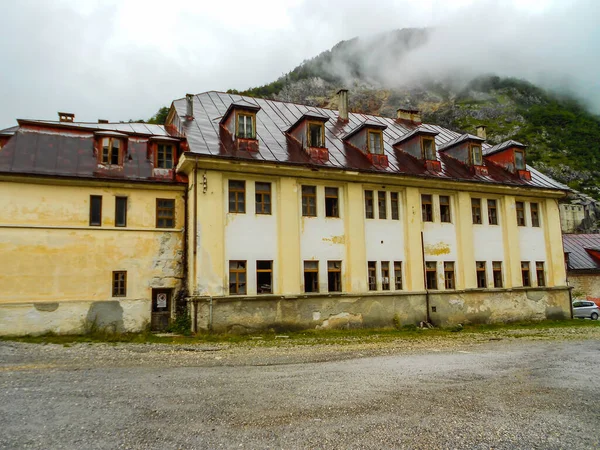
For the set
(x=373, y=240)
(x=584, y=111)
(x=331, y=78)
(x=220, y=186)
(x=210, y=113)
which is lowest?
(x=373, y=240)

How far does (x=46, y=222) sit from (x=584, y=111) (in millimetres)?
114951

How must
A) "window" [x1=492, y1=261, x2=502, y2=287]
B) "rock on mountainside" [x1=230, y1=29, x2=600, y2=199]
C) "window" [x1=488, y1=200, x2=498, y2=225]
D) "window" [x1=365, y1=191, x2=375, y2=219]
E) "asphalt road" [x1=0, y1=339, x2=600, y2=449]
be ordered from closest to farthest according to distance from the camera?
"asphalt road" [x1=0, y1=339, x2=600, y2=449]
"window" [x1=365, y1=191, x2=375, y2=219]
"window" [x1=492, y1=261, x2=502, y2=287]
"window" [x1=488, y1=200, x2=498, y2=225]
"rock on mountainside" [x1=230, y1=29, x2=600, y2=199]

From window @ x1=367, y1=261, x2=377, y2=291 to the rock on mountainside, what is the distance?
219 ft

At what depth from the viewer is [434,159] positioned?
2264 cm

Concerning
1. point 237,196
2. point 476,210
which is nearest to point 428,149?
point 476,210

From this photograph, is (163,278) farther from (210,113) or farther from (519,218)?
(519,218)

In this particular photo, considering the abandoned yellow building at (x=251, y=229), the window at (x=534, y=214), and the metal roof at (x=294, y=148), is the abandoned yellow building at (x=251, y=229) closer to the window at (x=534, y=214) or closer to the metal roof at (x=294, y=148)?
the metal roof at (x=294, y=148)

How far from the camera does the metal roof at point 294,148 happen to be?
60.6 ft

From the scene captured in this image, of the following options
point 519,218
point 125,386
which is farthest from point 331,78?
point 125,386

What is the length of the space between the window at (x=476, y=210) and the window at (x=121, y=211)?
53.1 ft

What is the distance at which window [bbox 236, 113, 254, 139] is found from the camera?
18.9 m

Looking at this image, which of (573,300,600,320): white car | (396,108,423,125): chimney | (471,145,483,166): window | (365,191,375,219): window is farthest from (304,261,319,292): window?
(573,300,600,320): white car

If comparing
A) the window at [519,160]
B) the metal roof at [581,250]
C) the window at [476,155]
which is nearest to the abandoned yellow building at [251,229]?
the window at [476,155]

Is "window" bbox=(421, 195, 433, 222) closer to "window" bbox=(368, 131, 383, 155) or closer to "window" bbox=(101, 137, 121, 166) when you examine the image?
"window" bbox=(368, 131, 383, 155)
